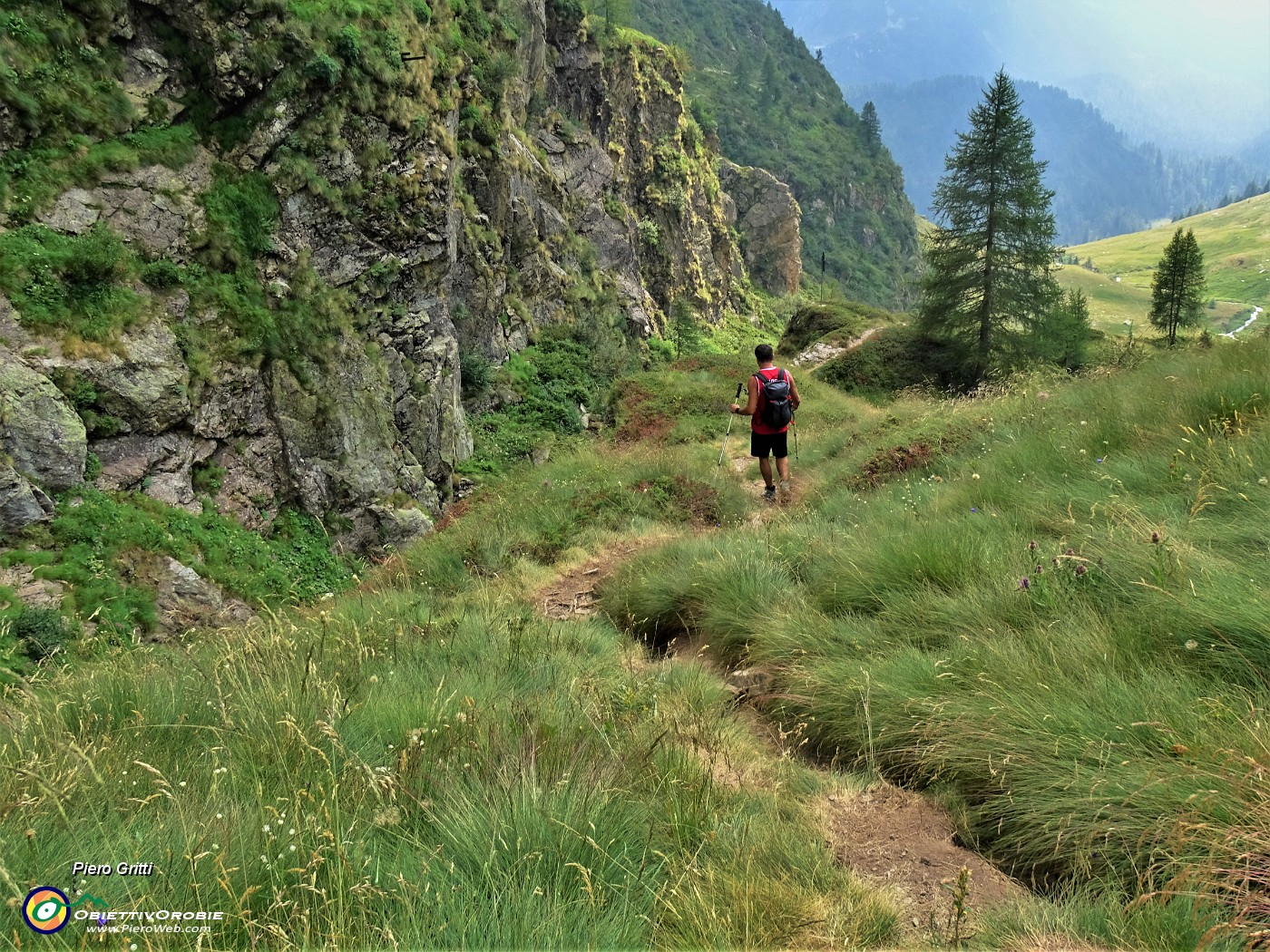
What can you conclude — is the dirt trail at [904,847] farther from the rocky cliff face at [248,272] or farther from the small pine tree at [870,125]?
the small pine tree at [870,125]

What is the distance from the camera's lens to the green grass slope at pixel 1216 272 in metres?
126

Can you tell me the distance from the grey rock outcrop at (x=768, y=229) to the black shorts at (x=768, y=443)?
233ft

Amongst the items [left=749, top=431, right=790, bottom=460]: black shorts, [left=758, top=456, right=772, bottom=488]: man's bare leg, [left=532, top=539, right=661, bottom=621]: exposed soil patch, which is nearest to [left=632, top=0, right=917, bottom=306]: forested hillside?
[left=749, top=431, right=790, bottom=460]: black shorts

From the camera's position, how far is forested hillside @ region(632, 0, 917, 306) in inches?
3952

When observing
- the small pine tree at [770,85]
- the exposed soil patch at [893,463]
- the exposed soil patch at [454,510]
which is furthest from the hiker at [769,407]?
the small pine tree at [770,85]

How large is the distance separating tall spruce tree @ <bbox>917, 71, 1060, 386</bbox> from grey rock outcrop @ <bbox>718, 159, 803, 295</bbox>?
51547mm

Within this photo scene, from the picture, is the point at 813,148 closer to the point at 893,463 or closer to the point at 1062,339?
the point at 1062,339

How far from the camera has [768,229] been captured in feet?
250

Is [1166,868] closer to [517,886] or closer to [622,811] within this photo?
[622,811]

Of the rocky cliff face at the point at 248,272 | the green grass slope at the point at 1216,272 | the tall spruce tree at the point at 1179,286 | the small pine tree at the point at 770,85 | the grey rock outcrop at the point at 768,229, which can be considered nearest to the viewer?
the rocky cliff face at the point at 248,272

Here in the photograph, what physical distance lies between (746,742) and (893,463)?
6222 mm

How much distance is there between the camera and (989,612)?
3.64 metres

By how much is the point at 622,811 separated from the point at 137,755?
198cm

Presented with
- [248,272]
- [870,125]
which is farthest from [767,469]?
[870,125]
